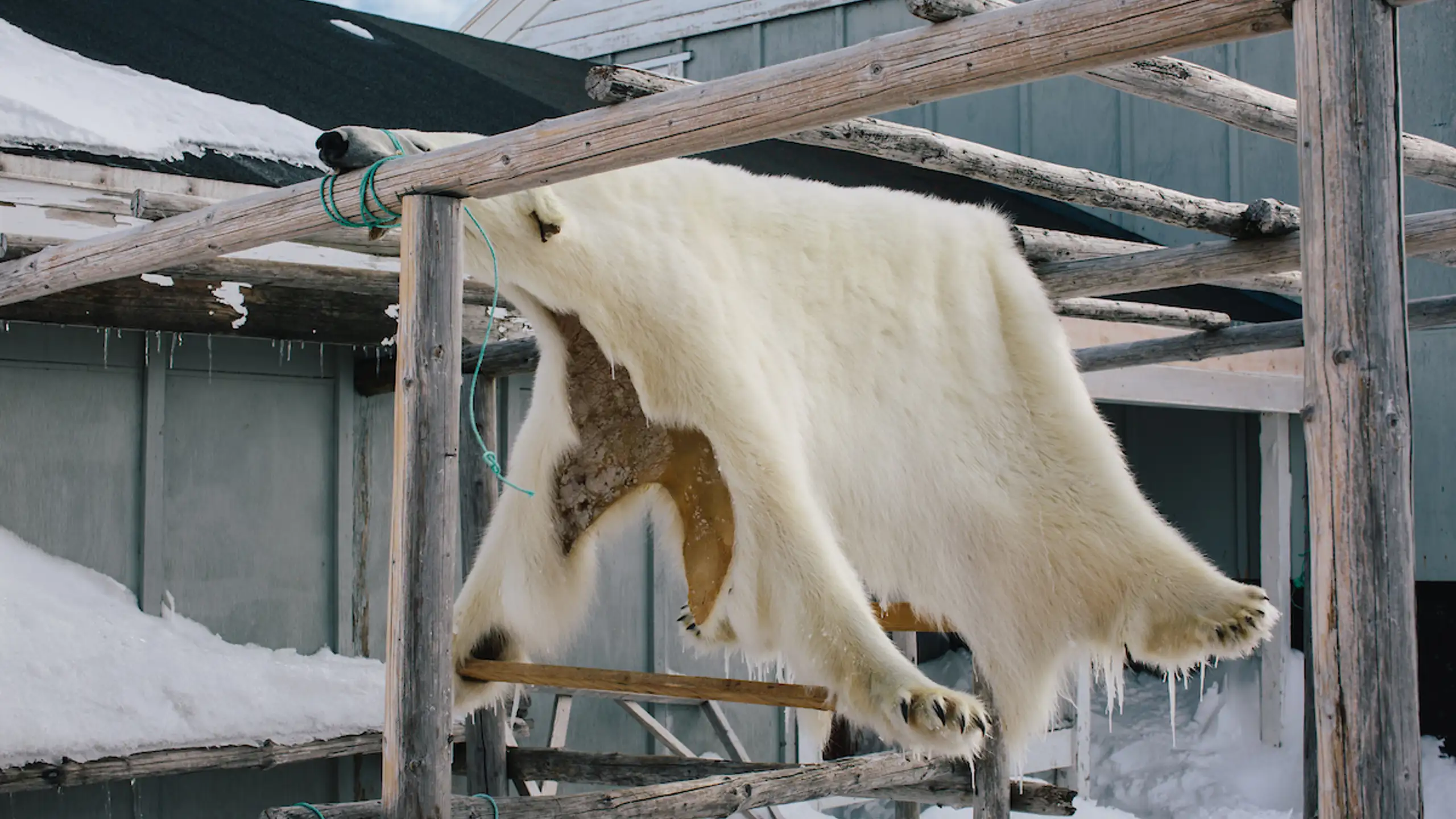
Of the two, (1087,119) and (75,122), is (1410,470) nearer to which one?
(75,122)

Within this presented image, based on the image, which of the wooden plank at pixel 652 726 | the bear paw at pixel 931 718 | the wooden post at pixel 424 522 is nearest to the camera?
the bear paw at pixel 931 718

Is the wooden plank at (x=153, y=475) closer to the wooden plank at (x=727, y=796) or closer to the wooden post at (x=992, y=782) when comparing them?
the wooden plank at (x=727, y=796)

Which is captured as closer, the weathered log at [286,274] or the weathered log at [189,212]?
the weathered log at [189,212]

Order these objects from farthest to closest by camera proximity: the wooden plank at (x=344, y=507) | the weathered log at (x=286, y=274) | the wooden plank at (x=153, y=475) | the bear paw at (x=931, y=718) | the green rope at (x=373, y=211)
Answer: the wooden plank at (x=344, y=507) < the wooden plank at (x=153, y=475) < the weathered log at (x=286, y=274) < the green rope at (x=373, y=211) < the bear paw at (x=931, y=718)

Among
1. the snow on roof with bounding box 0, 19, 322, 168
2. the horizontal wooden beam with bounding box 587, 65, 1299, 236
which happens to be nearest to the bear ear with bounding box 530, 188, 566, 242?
the horizontal wooden beam with bounding box 587, 65, 1299, 236

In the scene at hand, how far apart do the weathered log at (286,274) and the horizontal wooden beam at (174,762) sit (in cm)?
155

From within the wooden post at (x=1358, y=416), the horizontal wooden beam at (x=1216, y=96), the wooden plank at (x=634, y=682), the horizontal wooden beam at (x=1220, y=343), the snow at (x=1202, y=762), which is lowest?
the snow at (x=1202, y=762)

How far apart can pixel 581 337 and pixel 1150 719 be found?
7241 millimetres

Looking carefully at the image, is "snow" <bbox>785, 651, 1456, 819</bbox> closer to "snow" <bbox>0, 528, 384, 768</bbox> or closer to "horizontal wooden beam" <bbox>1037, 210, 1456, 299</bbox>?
"snow" <bbox>0, 528, 384, 768</bbox>

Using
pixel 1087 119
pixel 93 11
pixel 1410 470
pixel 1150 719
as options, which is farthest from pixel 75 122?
pixel 1150 719

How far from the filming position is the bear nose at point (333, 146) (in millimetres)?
2857

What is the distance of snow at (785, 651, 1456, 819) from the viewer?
7949mm

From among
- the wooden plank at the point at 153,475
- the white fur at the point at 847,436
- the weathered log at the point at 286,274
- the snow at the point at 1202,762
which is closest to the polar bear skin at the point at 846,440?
the white fur at the point at 847,436

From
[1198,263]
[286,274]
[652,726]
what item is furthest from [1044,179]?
[652,726]
